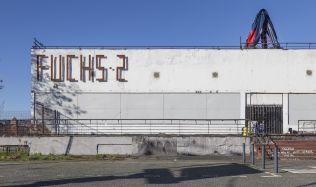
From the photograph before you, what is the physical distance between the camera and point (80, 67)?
38.8 meters

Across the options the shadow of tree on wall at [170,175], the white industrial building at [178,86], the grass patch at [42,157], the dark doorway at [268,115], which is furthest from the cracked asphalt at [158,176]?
the dark doorway at [268,115]

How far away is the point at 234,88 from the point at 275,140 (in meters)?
7.84

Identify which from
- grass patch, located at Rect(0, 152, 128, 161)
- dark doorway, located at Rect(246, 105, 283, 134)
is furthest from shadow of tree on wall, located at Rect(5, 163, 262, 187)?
dark doorway, located at Rect(246, 105, 283, 134)

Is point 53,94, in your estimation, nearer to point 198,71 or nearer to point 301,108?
point 198,71

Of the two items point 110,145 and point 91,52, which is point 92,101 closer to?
point 91,52

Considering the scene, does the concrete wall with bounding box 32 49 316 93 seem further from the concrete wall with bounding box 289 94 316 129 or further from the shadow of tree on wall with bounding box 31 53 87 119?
the concrete wall with bounding box 289 94 316 129

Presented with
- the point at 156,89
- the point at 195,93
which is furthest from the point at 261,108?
the point at 156,89

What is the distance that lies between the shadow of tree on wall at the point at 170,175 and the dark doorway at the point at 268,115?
15318 mm

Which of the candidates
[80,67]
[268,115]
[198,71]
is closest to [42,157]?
[80,67]

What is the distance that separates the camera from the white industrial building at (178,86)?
126ft

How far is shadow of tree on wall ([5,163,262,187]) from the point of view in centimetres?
1761

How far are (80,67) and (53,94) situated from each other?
8.56ft

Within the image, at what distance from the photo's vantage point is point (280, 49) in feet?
127

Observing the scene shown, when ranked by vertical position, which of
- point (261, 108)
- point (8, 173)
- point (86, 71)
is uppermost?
point (86, 71)
